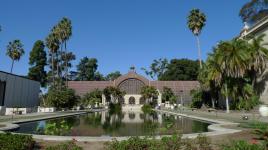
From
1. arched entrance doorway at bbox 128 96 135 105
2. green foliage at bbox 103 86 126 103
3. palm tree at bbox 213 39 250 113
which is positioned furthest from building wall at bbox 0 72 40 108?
arched entrance doorway at bbox 128 96 135 105

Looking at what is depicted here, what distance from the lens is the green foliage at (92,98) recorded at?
7154 centimetres

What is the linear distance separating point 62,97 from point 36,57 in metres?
33.7

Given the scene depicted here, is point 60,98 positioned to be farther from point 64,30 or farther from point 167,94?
point 167,94

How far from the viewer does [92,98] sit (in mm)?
73375

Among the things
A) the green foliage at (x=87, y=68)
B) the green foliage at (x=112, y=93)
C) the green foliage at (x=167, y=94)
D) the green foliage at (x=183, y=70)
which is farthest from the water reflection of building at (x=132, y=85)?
the green foliage at (x=87, y=68)

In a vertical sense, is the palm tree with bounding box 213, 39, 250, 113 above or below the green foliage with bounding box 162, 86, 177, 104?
above

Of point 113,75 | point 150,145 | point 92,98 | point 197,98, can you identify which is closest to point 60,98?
point 197,98

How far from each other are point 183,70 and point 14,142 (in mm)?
94647

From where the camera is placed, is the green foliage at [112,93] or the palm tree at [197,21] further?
the green foliage at [112,93]

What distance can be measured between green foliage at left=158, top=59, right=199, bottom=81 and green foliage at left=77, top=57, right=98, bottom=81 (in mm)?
28342

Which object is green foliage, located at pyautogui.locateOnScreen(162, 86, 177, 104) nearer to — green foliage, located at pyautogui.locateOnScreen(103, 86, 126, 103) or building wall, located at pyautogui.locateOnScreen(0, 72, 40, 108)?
green foliage, located at pyautogui.locateOnScreen(103, 86, 126, 103)

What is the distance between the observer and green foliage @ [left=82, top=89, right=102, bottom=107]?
71.5m

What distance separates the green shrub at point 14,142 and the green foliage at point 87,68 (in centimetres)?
10095

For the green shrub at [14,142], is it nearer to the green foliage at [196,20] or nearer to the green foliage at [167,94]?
the green foliage at [196,20]
